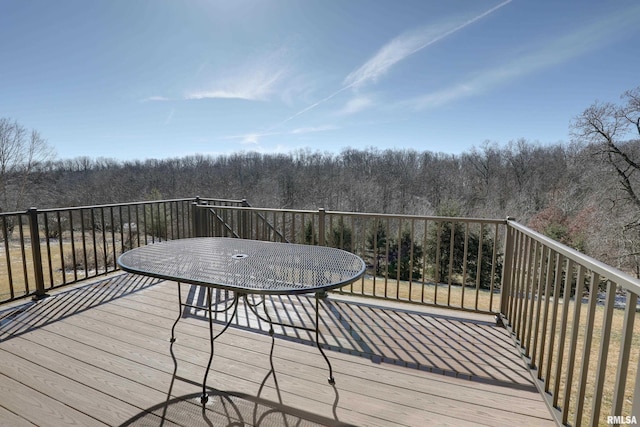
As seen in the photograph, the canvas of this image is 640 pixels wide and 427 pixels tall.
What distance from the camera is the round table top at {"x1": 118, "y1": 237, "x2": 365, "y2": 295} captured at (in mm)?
1475

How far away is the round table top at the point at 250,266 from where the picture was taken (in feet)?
4.84

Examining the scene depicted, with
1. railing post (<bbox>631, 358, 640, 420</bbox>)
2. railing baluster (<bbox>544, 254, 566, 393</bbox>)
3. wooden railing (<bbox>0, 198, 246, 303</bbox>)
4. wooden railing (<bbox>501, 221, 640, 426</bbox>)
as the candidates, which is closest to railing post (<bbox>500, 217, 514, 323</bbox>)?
wooden railing (<bbox>501, 221, 640, 426</bbox>)

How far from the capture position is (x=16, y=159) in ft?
58.2

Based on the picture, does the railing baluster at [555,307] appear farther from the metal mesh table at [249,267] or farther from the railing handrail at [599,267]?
the metal mesh table at [249,267]

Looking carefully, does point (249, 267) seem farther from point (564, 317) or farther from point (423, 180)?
point (423, 180)

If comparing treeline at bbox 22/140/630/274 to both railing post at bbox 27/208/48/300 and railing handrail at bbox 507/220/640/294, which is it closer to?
railing handrail at bbox 507/220/640/294

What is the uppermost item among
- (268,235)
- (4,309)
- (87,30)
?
(87,30)

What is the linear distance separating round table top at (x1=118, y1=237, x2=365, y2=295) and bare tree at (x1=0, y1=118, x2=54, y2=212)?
72.3ft

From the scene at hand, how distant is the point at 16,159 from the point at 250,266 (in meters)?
23.8

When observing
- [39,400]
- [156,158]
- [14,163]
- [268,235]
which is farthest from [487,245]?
[156,158]

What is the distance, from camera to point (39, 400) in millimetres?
1676

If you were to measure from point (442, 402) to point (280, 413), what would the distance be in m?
0.88

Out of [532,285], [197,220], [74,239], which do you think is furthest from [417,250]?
[532,285]

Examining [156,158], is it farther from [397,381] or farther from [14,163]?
[397,381]
